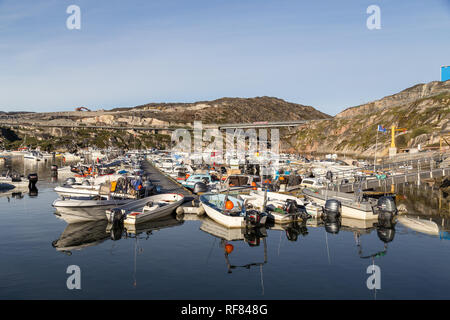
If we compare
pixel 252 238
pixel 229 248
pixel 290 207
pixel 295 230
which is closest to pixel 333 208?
pixel 290 207

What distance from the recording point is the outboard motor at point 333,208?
37.7 metres

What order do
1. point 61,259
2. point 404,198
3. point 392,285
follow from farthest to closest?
point 404,198
point 61,259
point 392,285

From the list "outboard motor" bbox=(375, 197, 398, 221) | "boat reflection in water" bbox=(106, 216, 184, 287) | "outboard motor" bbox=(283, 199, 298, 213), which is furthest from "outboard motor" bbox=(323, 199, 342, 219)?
"boat reflection in water" bbox=(106, 216, 184, 287)

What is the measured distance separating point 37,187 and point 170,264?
157ft

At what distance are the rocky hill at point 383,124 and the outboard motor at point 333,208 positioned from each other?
251ft

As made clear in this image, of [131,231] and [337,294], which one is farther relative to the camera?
[131,231]

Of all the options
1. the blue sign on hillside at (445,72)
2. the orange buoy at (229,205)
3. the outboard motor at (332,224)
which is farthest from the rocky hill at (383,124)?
the orange buoy at (229,205)

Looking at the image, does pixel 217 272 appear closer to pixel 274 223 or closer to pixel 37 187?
pixel 274 223

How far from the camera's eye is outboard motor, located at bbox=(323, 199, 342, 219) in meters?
37.7

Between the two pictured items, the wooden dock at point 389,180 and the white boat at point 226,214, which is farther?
the wooden dock at point 389,180

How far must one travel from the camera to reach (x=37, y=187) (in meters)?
63.6

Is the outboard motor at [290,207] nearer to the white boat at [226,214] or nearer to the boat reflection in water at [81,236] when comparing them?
the white boat at [226,214]

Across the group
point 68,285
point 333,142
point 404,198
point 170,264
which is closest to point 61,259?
point 68,285

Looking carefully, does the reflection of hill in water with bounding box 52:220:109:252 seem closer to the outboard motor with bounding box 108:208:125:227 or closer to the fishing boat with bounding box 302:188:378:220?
the outboard motor with bounding box 108:208:125:227
